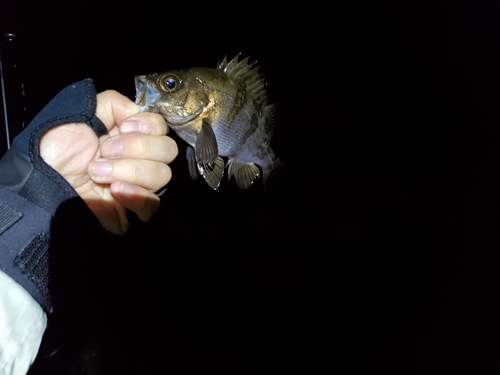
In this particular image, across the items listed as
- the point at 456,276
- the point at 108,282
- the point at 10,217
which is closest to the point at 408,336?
the point at 456,276

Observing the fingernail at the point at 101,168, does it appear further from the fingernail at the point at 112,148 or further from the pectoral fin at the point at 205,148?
the pectoral fin at the point at 205,148

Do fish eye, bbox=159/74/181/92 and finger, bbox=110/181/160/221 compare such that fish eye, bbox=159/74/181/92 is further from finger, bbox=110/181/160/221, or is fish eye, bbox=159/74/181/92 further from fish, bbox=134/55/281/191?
finger, bbox=110/181/160/221

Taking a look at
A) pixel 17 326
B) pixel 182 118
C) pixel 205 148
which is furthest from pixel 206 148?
pixel 17 326

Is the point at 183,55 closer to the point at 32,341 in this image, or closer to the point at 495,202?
the point at 32,341

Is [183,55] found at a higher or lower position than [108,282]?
higher

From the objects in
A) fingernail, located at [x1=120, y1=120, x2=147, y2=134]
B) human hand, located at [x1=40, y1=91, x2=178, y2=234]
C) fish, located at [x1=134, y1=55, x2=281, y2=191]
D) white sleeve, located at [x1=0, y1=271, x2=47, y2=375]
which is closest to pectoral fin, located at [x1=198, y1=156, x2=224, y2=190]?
fish, located at [x1=134, y1=55, x2=281, y2=191]

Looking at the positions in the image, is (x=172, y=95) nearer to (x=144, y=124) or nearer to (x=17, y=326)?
(x=144, y=124)
